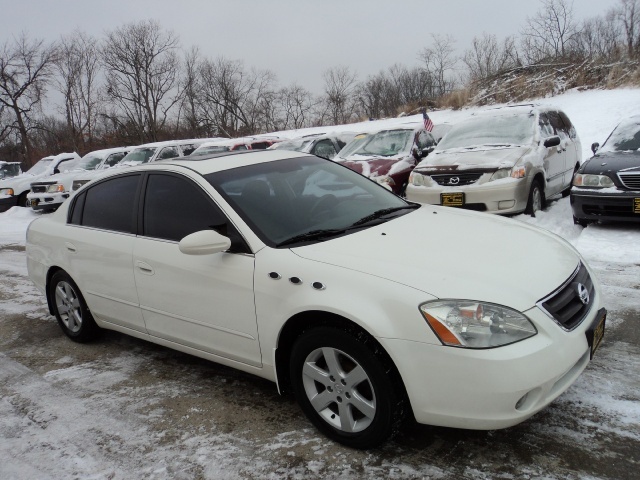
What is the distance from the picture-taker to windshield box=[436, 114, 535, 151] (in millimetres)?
8352

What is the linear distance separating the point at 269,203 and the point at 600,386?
2.30 m

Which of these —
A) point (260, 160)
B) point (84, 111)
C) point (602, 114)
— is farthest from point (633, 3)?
point (260, 160)

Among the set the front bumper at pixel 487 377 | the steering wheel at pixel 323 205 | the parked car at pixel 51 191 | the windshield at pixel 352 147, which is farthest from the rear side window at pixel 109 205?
the parked car at pixel 51 191

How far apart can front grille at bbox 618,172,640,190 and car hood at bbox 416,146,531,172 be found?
141 cm

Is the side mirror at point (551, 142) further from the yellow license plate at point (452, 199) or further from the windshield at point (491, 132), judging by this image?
the yellow license plate at point (452, 199)

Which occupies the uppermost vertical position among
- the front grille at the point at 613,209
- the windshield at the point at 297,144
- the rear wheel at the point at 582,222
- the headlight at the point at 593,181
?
the windshield at the point at 297,144

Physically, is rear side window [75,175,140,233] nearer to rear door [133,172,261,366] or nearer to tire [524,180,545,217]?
rear door [133,172,261,366]

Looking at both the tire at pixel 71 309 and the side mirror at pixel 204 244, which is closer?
the side mirror at pixel 204 244

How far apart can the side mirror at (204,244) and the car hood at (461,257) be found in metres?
0.43

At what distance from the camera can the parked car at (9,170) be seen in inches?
725

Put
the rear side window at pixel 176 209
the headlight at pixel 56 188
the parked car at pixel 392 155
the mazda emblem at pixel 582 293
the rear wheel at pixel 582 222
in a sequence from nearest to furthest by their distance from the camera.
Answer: the mazda emblem at pixel 582 293 < the rear side window at pixel 176 209 < the rear wheel at pixel 582 222 < the parked car at pixel 392 155 < the headlight at pixel 56 188

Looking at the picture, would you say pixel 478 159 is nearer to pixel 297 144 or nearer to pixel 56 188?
pixel 297 144

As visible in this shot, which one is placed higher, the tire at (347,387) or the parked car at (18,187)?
the parked car at (18,187)

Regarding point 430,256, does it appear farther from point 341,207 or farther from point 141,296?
point 141,296
